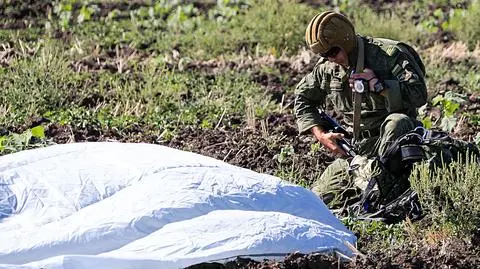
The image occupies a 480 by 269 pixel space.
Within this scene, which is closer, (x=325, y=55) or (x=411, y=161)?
(x=411, y=161)

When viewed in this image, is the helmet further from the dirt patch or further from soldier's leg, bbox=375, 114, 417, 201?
the dirt patch

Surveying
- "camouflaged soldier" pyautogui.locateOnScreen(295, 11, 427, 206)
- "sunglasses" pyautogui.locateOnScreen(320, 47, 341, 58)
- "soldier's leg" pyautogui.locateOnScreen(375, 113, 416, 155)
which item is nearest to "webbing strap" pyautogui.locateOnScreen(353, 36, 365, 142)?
"camouflaged soldier" pyautogui.locateOnScreen(295, 11, 427, 206)

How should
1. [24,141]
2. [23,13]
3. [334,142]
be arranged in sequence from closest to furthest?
[334,142] → [24,141] → [23,13]

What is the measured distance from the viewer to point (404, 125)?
6328 millimetres

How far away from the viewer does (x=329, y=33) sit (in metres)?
6.45

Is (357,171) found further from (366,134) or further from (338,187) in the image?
(366,134)

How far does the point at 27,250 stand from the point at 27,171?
2.43 feet

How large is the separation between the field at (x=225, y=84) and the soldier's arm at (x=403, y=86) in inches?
23.0

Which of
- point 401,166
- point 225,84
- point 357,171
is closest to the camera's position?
point 401,166

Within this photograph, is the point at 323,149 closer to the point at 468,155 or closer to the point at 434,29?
the point at 468,155

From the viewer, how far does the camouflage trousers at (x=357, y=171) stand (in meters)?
6.35

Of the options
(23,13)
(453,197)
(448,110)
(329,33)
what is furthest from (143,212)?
(23,13)

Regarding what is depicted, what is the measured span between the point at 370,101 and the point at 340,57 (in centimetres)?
33

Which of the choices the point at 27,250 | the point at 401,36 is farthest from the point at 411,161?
the point at 401,36
